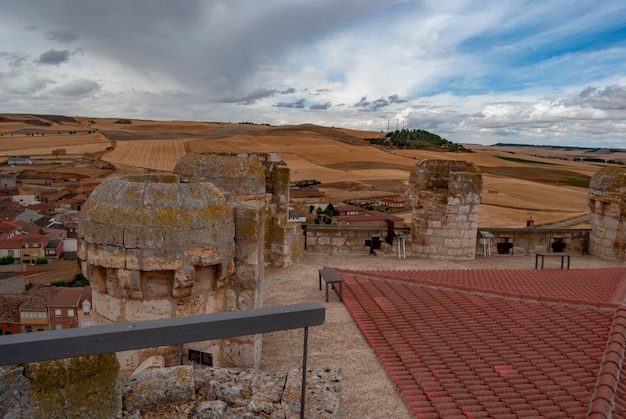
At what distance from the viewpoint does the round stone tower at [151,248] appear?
5293mm

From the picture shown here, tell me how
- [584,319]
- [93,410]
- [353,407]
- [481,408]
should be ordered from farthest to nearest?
1. [584,319]
2. [353,407]
3. [481,408]
4. [93,410]

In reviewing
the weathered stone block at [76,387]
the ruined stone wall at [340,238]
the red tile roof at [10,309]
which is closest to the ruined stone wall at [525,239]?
the ruined stone wall at [340,238]

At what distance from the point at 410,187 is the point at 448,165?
1400 millimetres

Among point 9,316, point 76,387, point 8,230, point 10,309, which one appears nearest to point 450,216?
point 76,387

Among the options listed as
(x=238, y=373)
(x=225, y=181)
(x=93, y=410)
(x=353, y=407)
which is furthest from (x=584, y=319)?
(x=225, y=181)

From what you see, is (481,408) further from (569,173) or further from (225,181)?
(569,173)

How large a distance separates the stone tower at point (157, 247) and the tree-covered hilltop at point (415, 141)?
3792 inches

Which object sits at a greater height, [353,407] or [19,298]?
[353,407]

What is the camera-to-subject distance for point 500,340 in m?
6.68

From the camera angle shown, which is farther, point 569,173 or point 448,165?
point 569,173

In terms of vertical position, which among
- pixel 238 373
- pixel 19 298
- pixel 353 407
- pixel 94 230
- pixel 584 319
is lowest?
pixel 19 298

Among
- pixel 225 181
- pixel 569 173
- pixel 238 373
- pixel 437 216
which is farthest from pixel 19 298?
pixel 569 173

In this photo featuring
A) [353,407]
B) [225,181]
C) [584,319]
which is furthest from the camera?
[225,181]

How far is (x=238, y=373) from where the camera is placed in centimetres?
376
